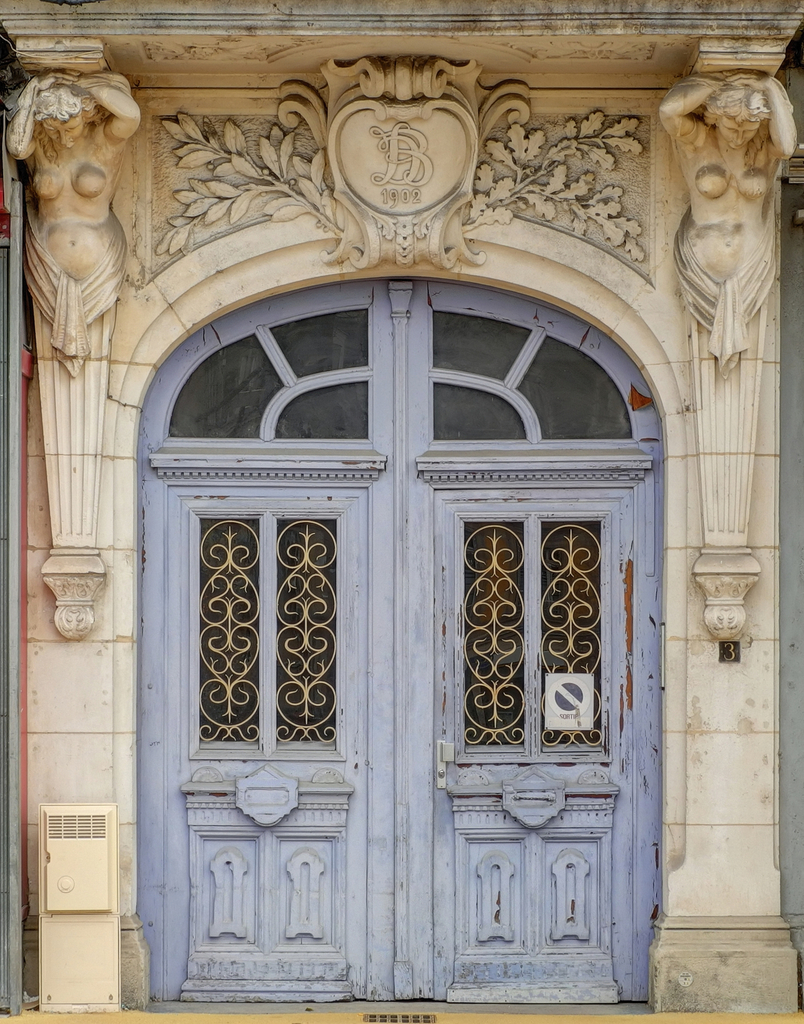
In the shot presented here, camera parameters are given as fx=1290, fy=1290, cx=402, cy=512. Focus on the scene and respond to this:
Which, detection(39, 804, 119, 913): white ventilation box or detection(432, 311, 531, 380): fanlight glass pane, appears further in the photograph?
detection(432, 311, 531, 380): fanlight glass pane

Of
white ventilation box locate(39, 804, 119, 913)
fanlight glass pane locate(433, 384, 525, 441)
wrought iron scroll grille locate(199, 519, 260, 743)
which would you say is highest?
fanlight glass pane locate(433, 384, 525, 441)

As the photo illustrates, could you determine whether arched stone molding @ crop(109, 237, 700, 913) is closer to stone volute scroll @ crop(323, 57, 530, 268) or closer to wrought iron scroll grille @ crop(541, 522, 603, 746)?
stone volute scroll @ crop(323, 57, 530, 268)

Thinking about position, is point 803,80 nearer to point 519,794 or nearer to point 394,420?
point 394,420

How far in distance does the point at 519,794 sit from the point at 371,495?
1459 mm

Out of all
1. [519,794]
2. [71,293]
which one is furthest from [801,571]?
[71,293]

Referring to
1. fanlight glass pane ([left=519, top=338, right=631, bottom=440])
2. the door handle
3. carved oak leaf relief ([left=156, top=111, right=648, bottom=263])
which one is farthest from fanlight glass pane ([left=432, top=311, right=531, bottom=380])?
the door handle

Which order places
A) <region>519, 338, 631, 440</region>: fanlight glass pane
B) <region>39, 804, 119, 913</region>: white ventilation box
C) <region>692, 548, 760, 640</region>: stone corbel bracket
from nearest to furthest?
<region>39, 804, 119, 913</region>: white ventilation box, <region>692, 548, 760, 640</region>: stone corbel bracket, <region>519, 338, 631, 440</region>: fanlight glass pane

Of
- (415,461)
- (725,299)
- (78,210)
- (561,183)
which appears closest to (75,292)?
(78,210)

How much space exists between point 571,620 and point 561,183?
6.22ft

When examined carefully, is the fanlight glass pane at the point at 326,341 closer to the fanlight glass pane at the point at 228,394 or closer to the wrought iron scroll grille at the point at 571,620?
the fanlight glass pane at the point at 228,394

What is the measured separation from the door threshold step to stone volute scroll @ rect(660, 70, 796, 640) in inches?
66.5

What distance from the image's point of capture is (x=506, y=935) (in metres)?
5.67

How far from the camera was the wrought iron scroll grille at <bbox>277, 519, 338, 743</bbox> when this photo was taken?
5.69 meters

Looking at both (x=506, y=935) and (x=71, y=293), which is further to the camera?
(x=506, y=935)
